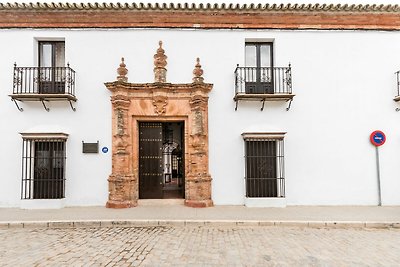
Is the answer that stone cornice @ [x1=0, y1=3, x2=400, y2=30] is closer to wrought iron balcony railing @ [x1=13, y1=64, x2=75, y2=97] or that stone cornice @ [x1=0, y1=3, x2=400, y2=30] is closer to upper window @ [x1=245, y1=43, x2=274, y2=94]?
upper window @ [x1=245, y1=43, x2=274, y2=94]

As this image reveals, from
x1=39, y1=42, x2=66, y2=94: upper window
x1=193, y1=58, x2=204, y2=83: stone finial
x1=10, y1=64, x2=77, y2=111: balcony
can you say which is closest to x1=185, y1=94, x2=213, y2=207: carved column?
x1=193, y1=58, x2=204, y2=83: stone finial

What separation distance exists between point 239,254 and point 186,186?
141 inches

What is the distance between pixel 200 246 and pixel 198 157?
3.25 meters

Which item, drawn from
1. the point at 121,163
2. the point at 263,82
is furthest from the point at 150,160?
the point at 263,82

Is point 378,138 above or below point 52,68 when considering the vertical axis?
below

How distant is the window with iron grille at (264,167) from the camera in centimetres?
759

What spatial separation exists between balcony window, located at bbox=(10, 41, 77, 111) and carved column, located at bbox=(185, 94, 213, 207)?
11.4 feet

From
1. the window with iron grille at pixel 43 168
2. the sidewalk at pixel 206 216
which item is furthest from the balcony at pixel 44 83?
the sidewalk at pixel 206 216

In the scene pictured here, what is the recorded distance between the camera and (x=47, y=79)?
25.6ft

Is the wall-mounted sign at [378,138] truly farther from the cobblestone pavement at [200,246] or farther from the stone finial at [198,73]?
the stone finial at [198,73]

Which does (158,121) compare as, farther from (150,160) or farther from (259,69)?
(259,69)

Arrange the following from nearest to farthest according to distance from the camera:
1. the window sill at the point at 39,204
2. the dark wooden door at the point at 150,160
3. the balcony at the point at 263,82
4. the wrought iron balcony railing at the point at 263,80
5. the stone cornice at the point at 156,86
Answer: the window sill at the point at 39,204 < the stone cornice at the point at 156,86 < the balcony at the point at 263,82 < the wrought iron balcony railing at the point at 263,80 < the dark wooden door at the point at 150,160

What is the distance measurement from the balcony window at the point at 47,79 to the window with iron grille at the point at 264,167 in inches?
209

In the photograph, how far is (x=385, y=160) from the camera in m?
7.73
